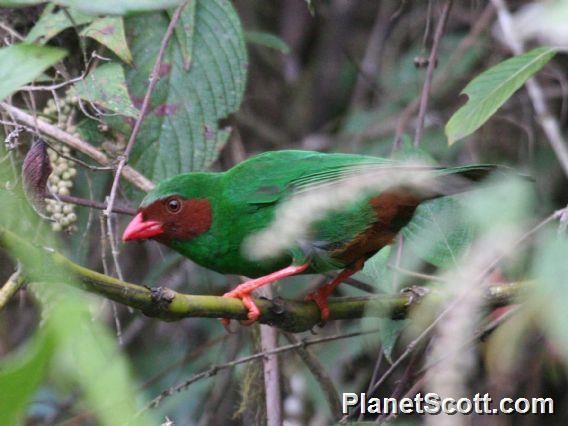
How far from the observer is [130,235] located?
2.90 metres

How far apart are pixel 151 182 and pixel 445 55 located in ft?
9.21

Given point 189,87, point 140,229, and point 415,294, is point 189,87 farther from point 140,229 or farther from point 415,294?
point 415,294

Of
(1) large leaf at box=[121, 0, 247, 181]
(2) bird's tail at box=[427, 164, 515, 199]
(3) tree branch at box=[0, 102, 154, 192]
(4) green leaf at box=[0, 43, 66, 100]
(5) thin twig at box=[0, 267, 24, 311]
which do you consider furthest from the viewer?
(1) large leaf at box=[121, 0, 247, 181]

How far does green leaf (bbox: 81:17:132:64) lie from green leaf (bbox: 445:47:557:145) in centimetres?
116

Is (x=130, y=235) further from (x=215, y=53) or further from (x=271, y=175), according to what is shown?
(x=215, y=53)

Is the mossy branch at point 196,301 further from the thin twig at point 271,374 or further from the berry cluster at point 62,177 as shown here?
the berry cluster at point 62,177

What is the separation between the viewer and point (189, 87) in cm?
335

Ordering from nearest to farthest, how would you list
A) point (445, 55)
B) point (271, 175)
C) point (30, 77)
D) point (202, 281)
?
1. point (30, 77)
2. point (271, 175)
3. point (202, 281)
4. point (445, 55)

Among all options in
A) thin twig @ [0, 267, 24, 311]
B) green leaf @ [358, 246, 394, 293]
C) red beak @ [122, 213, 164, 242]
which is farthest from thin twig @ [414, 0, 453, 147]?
thin twig @ [0, 267, 24, 311]

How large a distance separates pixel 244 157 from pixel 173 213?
0.91 metres

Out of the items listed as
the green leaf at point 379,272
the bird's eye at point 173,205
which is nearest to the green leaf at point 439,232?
the green leaf at point 379,272

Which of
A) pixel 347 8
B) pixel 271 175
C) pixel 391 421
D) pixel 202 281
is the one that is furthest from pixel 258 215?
pixel 347 8

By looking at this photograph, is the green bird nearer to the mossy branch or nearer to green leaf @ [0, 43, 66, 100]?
the mossy branch

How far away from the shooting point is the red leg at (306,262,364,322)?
9.03 feet
